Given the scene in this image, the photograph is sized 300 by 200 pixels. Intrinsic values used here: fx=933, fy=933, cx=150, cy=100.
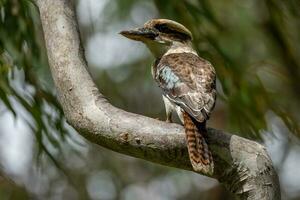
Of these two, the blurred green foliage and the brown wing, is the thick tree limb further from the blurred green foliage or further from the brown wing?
the blurred green foliage

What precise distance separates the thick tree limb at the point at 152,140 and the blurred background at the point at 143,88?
99cm

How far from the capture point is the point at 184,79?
4164 millimetres

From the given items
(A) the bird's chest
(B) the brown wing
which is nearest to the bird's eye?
(B) the brown wing

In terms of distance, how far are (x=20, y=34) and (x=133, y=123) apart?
165 centimetres

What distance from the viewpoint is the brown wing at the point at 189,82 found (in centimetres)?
380

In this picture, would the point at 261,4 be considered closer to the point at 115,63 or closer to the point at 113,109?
the point at 115,63

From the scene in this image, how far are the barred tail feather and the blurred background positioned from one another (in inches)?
44.2

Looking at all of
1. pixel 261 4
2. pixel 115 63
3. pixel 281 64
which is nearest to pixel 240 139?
pixel 281 64

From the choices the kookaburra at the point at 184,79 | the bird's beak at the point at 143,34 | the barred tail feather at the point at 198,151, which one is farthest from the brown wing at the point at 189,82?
the barred tail feather at the point at 198,151

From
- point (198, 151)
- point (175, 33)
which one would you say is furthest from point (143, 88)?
point (198, 151)

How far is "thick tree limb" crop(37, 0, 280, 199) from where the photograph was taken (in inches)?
117

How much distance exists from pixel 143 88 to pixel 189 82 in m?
4.12

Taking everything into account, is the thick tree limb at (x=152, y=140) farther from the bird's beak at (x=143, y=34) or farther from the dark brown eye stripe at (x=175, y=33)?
the dark brown eye stripe at (x=175, y=33)

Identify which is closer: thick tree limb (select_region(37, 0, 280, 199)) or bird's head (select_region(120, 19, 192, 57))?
thick tree limb (select_region(37, 0, 280, 199))
